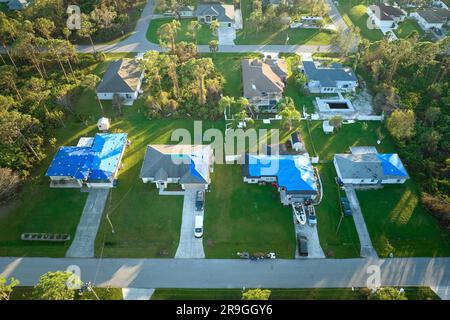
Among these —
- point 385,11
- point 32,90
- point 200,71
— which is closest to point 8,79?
point 32,90

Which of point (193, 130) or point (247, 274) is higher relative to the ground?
point (193, 130)

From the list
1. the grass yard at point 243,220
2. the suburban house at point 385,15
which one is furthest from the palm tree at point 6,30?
the suburban house at point 385,15

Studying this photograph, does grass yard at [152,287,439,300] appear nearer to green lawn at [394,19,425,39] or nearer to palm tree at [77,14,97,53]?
palm tree at [77,14,97,53]

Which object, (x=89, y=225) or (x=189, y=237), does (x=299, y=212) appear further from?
(x=89, y=225)

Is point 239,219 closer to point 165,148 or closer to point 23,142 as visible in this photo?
point 165,148

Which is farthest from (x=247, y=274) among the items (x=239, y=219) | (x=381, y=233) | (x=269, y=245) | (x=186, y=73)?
(x=186, y=73)

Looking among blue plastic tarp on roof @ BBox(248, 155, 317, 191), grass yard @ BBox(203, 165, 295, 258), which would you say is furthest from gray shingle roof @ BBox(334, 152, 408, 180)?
grass yard @ BBox(203, 165, 295, 258)
